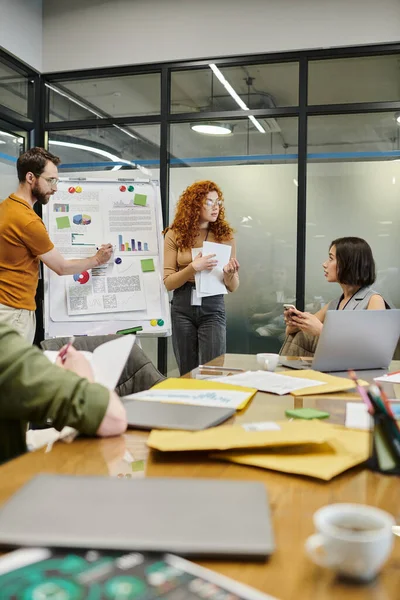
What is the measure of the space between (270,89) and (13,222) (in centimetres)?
249

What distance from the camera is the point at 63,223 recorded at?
4469 mm

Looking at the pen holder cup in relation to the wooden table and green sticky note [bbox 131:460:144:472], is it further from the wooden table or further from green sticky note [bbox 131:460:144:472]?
green sticky note [bbox 131:460:144:472]

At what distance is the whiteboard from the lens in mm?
4395

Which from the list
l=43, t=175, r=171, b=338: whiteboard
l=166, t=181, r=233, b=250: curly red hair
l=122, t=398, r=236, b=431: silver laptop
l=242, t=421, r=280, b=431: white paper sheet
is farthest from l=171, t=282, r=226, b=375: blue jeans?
l=242, t=421, r=280, b=431: white paper sheet

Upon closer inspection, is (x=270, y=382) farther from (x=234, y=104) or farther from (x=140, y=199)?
(x=234, y=104)

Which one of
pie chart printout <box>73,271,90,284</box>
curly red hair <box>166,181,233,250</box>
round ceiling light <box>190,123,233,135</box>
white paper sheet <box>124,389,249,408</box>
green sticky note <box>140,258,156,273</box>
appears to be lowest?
white paper sheet <box>124,389,249,408</box>

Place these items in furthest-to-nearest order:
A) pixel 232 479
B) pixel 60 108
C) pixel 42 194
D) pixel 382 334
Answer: pixel 60 108
pixel 42 194
pixel 382 334
pixel 232 479

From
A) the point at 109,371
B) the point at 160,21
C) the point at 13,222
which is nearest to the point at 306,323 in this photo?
the point at 109,371

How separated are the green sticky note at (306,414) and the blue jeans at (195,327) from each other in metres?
2.28

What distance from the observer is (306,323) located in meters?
2.49

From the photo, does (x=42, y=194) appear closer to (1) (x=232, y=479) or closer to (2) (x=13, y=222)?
(2) (x=13, y=222)

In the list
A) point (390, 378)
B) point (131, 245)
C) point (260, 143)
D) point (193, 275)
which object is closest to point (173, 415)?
point (390, 378)

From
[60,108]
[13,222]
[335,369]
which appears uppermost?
[60,108]

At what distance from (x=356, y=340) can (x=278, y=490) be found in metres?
1.25
